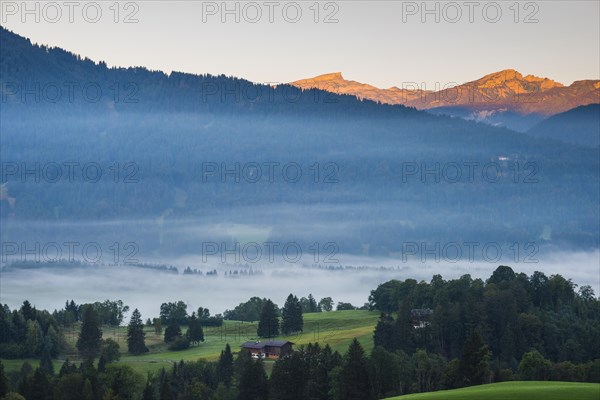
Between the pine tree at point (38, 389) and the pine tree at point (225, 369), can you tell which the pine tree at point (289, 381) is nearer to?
the pine tree at point (225, 369)

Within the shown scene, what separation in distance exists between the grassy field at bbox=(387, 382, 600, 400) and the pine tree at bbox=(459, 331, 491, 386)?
74.5 feet

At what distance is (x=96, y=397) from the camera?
150m

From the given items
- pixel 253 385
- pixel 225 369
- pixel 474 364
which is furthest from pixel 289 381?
pixel 225 369

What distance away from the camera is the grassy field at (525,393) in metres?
115

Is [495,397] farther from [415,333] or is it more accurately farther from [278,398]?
[415,333]

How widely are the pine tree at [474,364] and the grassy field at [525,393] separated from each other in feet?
74.5

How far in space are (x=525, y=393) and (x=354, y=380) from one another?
116 feet

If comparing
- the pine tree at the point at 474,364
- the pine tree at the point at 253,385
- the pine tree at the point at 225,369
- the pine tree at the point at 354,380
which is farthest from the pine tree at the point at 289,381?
the pine tree at the point at 474,364

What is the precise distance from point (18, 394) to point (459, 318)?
7306cm

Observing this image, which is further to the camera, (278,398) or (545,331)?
(545,331)

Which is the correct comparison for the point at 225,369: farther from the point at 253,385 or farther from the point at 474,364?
the point at 474,364

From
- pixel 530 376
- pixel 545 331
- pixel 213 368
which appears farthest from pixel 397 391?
pixel 545 331

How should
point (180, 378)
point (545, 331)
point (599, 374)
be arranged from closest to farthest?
point (599, 374) < point (180, 378) < point (545, 331)

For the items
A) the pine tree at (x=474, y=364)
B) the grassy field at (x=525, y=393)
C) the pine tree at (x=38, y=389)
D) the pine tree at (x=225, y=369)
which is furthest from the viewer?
the pine tree at (x=225, y=369)
